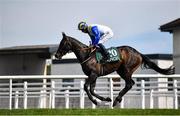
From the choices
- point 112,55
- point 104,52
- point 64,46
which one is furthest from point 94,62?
point 64,46

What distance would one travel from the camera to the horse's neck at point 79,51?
1435 centimetres

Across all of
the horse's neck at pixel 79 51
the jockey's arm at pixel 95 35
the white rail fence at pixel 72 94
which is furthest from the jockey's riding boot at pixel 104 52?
the white rail fence at pixel 72 94

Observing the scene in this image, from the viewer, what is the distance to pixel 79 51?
14.5 m

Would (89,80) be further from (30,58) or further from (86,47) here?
(30,58)

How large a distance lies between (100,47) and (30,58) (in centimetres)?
2584

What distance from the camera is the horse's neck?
1435 cm

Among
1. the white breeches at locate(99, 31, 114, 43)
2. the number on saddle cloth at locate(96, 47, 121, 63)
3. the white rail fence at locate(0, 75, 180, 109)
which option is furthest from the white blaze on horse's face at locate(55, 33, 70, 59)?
the white rail fence at locate(0, 75, 180, 109)

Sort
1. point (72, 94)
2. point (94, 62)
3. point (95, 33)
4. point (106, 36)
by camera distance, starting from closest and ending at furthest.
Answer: point (94, 62), point (95, 33), point (106, 36), point (72, 94)

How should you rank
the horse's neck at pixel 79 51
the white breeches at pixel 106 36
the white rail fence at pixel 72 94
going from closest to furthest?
→ the horse's neck at pixel 79 51 < the white breeches at pixel 106 36 < the white rail fence at pixel 72 94

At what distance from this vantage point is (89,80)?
14133 millimetres

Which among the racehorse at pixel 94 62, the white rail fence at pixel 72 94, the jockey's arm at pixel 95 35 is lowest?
the white rail fence at pixel 72 94

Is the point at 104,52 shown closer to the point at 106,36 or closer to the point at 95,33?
the point at 95,33

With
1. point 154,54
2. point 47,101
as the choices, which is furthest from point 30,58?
point 47,101

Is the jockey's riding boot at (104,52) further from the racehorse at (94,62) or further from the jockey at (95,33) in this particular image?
the racehorse at (94,62)
